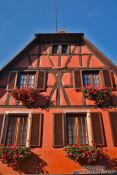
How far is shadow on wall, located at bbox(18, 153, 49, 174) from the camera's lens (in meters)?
8.17

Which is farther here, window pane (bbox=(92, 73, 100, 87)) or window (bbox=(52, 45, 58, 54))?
window (bbox=(52, 45, 58, 54))

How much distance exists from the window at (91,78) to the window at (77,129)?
6.45 feet

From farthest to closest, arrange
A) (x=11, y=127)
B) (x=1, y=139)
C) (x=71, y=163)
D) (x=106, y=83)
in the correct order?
(x=106, y=83)
(x=11, y=127)
(x=1, y=139)
(x=71, y=163)

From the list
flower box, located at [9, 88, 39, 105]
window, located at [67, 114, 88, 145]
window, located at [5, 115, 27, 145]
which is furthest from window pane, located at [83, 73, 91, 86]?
window, located at [5, 115, 27, 145]

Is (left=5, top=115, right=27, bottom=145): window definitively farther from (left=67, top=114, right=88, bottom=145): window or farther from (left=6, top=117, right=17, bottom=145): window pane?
(left=67, top=114, right=88, bottom=145): window

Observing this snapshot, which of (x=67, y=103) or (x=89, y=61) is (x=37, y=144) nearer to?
(x=67, y=103)

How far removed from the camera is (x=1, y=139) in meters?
9.00

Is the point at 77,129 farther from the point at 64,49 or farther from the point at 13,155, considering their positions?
the point at 64,49

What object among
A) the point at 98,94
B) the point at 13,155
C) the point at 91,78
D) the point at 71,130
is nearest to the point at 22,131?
the point at 13,155

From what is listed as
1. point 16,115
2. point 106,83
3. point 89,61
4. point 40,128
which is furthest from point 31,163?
point 89,61

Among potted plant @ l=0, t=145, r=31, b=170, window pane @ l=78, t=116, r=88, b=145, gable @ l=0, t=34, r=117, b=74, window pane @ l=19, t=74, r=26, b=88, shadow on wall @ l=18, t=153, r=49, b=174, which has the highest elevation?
gable @ l=0, t=34, r=117, b=74

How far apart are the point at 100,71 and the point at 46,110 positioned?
355cm

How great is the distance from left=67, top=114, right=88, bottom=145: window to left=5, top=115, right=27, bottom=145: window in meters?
1.91

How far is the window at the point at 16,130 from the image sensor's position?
9195mm
